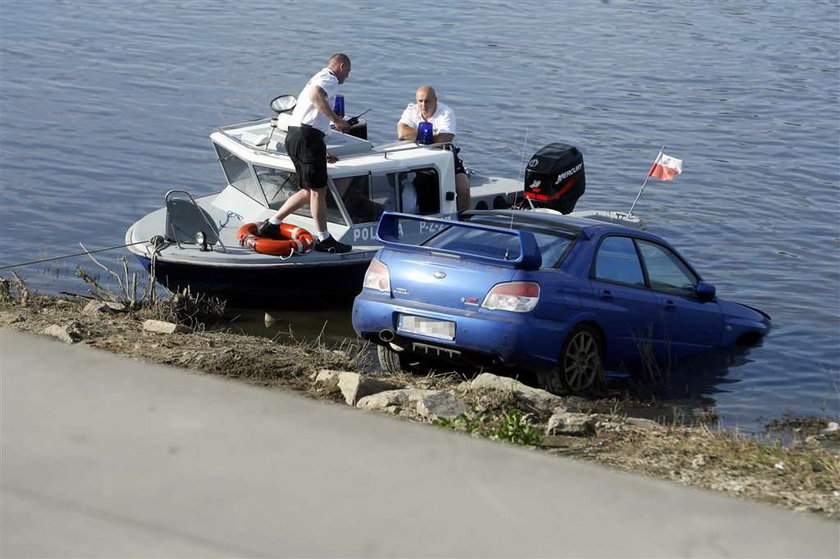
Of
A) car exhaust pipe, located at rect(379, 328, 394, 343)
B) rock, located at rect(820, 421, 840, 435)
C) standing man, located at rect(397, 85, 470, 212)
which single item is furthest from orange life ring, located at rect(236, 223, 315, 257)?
rock, located at rect(820, 421, 840, 435)

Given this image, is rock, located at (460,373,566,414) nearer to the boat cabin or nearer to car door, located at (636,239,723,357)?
car door, located at (636,239,723,357)

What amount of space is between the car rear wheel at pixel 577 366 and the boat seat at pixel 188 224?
4488 millimetres

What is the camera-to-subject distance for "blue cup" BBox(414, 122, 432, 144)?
14375 millimetres

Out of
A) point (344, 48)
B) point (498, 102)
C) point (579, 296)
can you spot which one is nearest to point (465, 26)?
point (344, 48)

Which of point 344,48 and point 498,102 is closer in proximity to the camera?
point 498,102

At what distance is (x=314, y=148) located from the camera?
42.5 ft

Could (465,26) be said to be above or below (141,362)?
above

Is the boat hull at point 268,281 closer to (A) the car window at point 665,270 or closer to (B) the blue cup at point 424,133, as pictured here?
(B) the blue cup at point 424,133

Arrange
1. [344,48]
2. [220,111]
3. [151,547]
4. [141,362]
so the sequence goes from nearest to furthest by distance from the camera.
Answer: [151,547] < [141,362] < [220,111] < [344,48]

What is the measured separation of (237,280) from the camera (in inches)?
512

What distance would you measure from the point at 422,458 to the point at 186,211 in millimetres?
6754

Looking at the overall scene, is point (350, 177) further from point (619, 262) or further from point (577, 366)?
point (577, 366)

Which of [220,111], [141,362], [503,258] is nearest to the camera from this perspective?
[141,362]

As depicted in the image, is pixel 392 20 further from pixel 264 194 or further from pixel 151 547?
pixel 151 547
